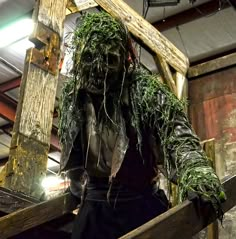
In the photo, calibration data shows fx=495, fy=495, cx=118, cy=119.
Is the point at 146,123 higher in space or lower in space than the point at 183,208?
higher

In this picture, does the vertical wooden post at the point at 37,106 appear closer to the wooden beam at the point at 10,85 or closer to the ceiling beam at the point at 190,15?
the ceiling beam at the point at 190,15

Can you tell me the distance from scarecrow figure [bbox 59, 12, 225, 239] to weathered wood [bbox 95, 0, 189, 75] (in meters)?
1.54

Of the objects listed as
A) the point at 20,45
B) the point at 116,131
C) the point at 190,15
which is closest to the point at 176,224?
the point at 116,131

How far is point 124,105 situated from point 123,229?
0.47m

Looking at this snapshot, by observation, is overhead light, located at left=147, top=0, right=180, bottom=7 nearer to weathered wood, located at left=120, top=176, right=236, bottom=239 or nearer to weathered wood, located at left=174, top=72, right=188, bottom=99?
weathered wood, located at left=174, top=72, right=188, bottom=99

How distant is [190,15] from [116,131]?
13.4ft

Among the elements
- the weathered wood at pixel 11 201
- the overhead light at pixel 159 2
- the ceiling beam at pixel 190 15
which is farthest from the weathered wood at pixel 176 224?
the ceiling beam at pixel 190 15

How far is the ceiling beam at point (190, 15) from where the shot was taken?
18.2 feet

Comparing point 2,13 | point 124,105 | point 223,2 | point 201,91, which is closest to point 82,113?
point 124,105

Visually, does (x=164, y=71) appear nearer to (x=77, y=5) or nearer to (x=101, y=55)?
(x=77, y=5)

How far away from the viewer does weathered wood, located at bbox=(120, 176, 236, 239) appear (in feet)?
4.45

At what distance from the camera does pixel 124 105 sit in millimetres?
1921

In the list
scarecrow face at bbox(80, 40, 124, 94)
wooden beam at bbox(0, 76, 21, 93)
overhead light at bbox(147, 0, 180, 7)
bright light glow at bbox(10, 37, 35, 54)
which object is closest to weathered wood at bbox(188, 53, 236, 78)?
overhead light at bbox(147, 0, 180, 7)

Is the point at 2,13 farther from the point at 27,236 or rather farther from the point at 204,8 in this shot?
the point at 27,236
